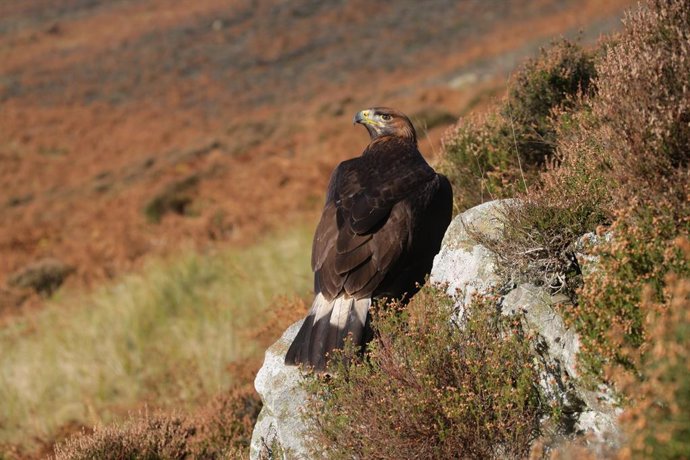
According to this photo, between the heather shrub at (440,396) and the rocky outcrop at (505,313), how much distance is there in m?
0.10

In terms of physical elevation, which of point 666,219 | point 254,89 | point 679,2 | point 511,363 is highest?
point 679,2

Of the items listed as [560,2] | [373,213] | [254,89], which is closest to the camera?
[373,213]

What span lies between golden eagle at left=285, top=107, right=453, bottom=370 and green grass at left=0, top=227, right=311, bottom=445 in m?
1.92

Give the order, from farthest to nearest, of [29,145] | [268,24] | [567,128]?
[268,24], [29,145], [567,128]

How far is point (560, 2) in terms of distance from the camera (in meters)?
38.8

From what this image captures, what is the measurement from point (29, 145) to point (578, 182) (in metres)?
30.3

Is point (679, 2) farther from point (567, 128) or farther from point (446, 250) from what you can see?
point (446, 250)

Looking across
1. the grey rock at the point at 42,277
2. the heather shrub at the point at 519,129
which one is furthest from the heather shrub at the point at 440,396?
the grey rock at the point at 42,277

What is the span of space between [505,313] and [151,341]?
6.58 meters

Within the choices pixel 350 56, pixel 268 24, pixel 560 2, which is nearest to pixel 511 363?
pixel 350 56

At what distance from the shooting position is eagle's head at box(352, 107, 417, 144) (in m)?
5.57

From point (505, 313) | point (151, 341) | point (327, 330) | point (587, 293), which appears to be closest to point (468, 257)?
point (505, 313)

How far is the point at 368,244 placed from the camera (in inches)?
176

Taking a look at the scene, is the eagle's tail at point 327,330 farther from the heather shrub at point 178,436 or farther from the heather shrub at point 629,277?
the heather shrub at point 629,277
